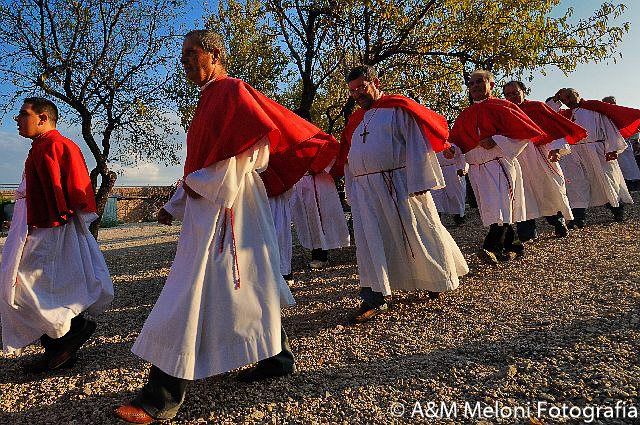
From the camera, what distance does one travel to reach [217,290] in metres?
2.25

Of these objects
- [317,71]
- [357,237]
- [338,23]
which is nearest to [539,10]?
[338,23]

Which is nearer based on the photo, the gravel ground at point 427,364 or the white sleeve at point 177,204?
the gravel ground at point 427,364

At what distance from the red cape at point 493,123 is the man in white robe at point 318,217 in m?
2.08

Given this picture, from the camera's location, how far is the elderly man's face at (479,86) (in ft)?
16.6

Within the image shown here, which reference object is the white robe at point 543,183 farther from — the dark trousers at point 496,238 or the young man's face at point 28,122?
the young man's face at point 28,122

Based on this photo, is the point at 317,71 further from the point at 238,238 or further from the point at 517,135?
the point at 238,238

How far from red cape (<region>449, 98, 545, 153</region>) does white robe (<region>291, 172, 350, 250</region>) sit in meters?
2.08

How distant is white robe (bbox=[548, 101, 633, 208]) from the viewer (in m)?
7.39

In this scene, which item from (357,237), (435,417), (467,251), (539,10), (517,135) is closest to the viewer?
(435,417)

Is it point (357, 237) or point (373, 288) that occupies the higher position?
point (357, 237)

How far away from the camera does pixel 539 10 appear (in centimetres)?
1003

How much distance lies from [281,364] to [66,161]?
2236 millimetres

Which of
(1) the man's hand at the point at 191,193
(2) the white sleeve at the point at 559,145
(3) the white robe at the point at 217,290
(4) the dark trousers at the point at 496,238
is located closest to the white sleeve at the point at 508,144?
(4) the dark trousers at the point at 496,238

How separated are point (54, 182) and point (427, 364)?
284 centimetres
